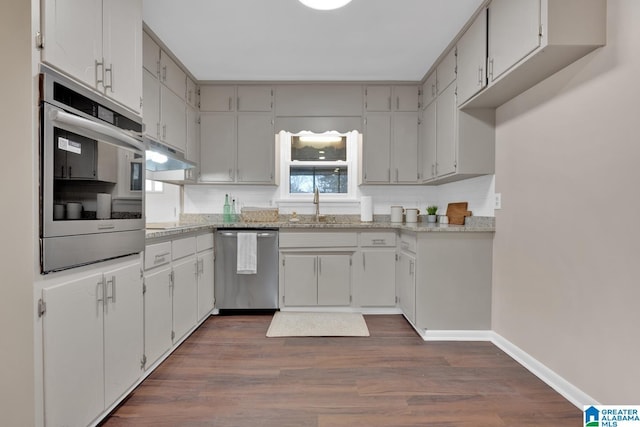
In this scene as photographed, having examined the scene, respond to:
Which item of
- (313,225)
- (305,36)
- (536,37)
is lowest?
(313,225)

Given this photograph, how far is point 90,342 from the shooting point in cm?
144

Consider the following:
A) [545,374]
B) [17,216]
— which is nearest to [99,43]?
[17,216]

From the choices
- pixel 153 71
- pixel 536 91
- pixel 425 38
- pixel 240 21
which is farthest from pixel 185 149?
pixel 536 91

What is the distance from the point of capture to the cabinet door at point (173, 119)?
2.83 metres

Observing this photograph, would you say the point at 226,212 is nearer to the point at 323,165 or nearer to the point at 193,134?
the point at 193,134

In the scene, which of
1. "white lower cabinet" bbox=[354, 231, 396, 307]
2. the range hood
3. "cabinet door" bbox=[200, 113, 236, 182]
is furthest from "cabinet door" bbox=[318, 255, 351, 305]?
the range hood

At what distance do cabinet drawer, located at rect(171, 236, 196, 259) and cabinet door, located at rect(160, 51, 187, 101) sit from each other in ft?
4.72

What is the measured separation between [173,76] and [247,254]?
1.85 meters

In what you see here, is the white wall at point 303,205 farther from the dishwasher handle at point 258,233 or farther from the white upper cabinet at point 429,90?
the white upper cabinet at point 429,90

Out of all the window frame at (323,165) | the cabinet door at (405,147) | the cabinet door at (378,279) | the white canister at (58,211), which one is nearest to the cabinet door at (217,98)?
the window frame at (323,165)

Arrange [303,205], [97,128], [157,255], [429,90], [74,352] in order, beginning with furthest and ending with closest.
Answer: [303,205] → [429,90] → [157,255] → [97,128] → [74,352]

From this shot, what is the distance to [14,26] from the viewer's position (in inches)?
45.8

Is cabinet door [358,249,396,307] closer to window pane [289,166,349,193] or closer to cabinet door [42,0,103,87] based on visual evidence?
window pane [289,166,349,193]

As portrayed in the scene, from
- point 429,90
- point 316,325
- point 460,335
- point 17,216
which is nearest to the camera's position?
point 17,216
